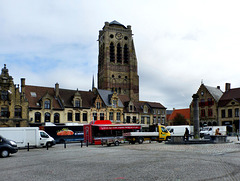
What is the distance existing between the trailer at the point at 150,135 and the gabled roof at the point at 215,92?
3466cm

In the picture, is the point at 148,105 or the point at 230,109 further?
the point at 148,105

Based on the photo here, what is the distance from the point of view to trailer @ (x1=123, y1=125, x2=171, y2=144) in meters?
33.9

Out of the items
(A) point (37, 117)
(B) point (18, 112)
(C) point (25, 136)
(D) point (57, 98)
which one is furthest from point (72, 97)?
(C) point (25, 136)

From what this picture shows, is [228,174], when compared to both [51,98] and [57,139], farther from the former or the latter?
[51,98]

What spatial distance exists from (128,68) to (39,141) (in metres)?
65.1

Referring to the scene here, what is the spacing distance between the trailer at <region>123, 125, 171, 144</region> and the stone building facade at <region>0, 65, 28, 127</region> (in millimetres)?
21332

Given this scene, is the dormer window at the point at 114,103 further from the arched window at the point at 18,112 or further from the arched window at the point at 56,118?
the arched window at the point at 18,112

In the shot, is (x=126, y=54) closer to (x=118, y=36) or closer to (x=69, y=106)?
(x=118, y=36)

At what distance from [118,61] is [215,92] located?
3655 cm

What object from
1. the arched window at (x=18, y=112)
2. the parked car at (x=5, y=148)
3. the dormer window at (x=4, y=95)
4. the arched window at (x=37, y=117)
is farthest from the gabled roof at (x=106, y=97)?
the parked car at (x=5, y=148)

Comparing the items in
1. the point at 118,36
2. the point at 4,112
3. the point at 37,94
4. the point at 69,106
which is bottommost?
the point at 4,112

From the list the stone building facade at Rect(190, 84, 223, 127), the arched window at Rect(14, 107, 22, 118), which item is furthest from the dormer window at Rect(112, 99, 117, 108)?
the stone building facade at Rect(190, 84, 223, 127)

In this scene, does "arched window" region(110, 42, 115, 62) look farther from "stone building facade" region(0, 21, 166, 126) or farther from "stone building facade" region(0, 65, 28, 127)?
"stone building facade" region(0, 65, 28, 127)

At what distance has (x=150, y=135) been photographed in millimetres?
35375
